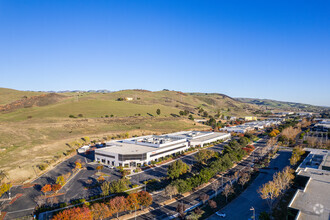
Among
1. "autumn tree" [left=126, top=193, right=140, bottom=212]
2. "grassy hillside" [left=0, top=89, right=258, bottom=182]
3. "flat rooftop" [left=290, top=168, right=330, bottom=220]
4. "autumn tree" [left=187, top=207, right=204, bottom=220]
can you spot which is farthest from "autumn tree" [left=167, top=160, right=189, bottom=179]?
"grassy hillside" [left=0, top=89, right=258, bottom=182]

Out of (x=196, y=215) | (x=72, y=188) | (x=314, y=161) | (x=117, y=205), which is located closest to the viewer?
(x=196, y=215)

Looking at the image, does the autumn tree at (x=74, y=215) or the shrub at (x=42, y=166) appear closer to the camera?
the autumn tree at (x=74, y=215)

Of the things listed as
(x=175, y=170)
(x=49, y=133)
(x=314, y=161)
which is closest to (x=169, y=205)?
(x=175, y=170)

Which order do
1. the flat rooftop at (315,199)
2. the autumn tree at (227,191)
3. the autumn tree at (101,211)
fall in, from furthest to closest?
the autumn tree at (227,191) < the autumn tree at (101,211) < the flat rooftop at (315,199)

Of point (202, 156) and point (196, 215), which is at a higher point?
point (202, 156)

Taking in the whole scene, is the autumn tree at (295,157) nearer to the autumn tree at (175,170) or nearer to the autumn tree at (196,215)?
the autumn tree at (175,170)

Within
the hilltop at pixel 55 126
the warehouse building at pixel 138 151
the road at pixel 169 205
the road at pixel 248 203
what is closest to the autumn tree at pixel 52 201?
the road at pixel 169 205

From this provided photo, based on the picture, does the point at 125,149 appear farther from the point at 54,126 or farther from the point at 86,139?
the point at 54,126

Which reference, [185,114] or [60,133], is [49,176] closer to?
[60,133]

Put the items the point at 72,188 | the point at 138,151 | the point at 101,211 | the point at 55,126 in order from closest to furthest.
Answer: the point at 101,211
the point at 72,188
the point at 138,151
the point at 55,126
